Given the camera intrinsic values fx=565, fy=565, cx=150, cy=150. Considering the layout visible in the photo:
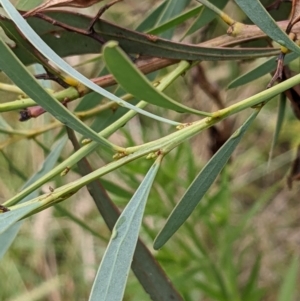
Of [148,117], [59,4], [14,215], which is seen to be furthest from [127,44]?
[148,117]

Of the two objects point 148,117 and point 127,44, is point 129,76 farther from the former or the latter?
→ point 148,117

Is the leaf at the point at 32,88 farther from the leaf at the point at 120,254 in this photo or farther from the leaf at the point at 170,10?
the leaf at the point at 170,10

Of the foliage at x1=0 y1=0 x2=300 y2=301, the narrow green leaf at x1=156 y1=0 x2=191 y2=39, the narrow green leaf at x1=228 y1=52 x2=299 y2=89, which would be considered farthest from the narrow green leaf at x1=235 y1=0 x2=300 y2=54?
the narrow green leaf at x1=156 y1=0 x2=191 y2=39

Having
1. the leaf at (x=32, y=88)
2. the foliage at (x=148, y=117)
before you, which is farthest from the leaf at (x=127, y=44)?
the leaf at (x=32, y=88)

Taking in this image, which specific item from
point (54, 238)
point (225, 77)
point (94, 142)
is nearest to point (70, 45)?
point (94, 142)

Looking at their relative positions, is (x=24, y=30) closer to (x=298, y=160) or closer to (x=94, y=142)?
(x=94, y=142)

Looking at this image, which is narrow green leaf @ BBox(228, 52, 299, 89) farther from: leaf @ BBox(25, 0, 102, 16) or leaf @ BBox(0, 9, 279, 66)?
leaf @ BBox(25, 0, 102, 16)
